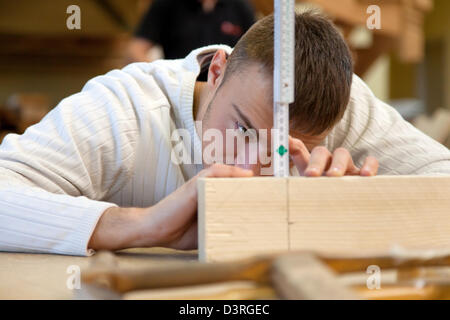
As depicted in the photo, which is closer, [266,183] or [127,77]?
[266,183]

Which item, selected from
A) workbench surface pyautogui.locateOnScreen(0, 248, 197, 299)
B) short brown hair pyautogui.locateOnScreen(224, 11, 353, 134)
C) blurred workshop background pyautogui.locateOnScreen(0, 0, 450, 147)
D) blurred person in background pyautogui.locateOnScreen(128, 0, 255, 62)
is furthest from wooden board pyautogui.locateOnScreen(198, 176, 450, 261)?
blurred person in background pyautogui.locateOnScreen(128, 0, 255, 62)

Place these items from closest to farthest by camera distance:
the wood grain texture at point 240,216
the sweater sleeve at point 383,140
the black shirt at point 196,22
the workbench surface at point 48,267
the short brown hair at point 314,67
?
the workbench surface at point 48,267 < the wood grain texture at point 240,216 < the short brown hair at point 314,67 < the sweater sleeve at point 383,140 < the black shirt at point 196,22

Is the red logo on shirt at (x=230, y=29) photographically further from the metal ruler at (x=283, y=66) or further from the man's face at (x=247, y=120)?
the metal ruler at (x=283, y=66)

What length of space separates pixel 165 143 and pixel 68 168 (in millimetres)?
255

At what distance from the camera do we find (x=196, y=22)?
3186mm

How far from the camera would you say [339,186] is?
105cm

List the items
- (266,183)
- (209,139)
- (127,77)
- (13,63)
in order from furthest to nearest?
1. (13,63)
2. (127,77)
3. (209,139)
4. (266,183)

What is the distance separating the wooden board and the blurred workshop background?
1678 millimetres

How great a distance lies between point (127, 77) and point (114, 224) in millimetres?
509

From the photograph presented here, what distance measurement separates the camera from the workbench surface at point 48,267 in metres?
0.87

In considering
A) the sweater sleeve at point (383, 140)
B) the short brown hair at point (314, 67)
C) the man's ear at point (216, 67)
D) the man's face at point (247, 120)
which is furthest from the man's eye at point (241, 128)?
the sweater sleeve at point (383, 140)

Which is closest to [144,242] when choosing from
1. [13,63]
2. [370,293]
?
[370,293]
